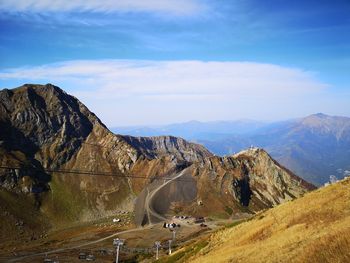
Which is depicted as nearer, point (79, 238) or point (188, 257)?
point (188, 257)

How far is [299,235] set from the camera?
126ft

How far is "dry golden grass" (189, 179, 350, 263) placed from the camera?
28203 millimetres

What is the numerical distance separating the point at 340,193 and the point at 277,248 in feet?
54.9

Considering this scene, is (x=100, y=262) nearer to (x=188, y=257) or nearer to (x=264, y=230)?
(x=188, y=257)

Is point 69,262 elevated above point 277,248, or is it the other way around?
point 277,248

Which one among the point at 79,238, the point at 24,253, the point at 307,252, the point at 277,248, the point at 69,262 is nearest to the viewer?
the point at 307,252

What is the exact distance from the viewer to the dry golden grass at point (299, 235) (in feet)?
92.5

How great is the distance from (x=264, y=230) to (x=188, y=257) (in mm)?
15605

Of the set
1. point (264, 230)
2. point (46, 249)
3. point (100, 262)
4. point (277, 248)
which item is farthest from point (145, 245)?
point (277, 248)

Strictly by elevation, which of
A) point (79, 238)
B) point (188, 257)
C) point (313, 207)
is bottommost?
point (79, 238)

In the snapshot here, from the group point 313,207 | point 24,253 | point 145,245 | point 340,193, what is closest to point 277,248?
point 313,207

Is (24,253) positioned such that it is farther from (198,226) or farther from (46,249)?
(198,226)

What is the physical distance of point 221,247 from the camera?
55.1 meters

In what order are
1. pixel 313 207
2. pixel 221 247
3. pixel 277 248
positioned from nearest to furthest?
1. pixel 277 248
2. pixel 313 207
3. pixel 221 247
